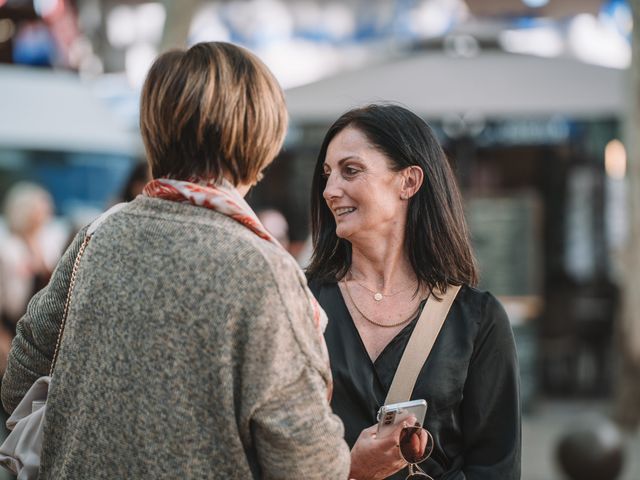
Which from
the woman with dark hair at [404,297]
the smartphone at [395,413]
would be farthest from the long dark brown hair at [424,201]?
the smartphone at [395,413]

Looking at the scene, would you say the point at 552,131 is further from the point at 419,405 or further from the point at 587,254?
the point at 419,405

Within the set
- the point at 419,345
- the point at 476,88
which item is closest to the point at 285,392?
the point at 419,345

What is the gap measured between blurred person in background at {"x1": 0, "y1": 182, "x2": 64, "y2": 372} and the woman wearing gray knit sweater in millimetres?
3707

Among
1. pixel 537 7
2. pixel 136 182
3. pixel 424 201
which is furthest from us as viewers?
pixel 537 7

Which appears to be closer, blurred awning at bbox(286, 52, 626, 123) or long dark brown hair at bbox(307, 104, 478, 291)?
long dark brown hair at bbox(307, 104, 478, 291)

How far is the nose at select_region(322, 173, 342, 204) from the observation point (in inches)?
108

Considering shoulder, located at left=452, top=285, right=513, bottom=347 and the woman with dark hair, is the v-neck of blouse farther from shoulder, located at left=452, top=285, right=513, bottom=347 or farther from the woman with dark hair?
shoulder, located at left=452, top=285, right=513, bottom=347

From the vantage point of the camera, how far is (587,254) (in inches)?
461

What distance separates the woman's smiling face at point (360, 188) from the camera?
2.76 meters

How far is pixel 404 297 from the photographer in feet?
9.28

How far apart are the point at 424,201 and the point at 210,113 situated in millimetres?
958

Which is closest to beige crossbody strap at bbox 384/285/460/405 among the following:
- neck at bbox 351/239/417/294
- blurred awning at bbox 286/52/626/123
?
neck at bbox 351/239/417/294

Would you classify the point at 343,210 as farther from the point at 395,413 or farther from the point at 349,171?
the point at 395,413

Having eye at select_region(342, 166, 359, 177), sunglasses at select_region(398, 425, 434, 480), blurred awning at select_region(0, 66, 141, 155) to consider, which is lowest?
blurred awning at select_region(0, 66, 141, 155)
